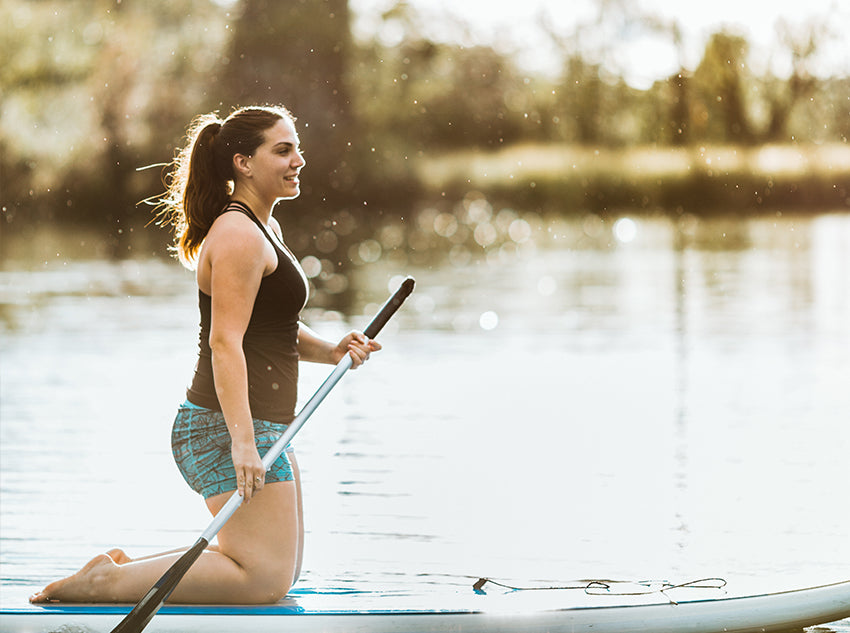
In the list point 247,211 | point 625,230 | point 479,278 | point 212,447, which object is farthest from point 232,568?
point 625,230

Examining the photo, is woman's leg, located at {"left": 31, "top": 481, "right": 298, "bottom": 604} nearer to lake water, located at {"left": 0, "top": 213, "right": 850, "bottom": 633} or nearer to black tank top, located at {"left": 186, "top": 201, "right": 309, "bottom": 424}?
black tank top, located at {"left": 186, "top": 201, "right": 309, "bottom": 424}

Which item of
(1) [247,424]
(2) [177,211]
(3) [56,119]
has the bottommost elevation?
(1) [247,424]

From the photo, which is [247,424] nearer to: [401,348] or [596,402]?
[596,402]

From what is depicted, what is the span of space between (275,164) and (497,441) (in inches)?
156

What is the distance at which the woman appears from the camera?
10.6 feet

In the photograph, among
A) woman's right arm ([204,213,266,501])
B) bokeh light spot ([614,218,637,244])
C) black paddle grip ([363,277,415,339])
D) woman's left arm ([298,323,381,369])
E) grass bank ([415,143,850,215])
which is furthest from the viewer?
grass bank ([415,143,850,215])

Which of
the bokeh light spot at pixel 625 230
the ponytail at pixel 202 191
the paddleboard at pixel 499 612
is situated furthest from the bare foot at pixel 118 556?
the bokeh light spot at pixel 625 230

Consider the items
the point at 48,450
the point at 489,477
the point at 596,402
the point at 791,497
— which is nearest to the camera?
the point at 791,497

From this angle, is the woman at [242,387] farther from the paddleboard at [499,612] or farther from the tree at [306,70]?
the tree at [306,70]

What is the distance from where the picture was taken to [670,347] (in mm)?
11320

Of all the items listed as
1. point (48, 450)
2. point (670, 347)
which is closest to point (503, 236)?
point (670, 347)

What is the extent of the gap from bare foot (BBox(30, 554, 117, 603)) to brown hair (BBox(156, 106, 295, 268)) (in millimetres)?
834

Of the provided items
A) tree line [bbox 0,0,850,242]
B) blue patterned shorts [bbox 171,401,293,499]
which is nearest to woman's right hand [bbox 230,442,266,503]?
blue patterned shorts [bbox 171,401,293,499]

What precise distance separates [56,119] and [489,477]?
3076cm
